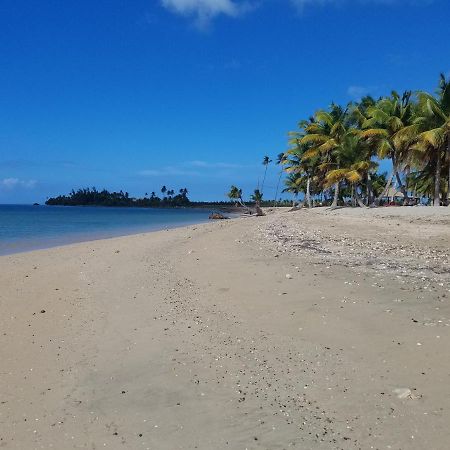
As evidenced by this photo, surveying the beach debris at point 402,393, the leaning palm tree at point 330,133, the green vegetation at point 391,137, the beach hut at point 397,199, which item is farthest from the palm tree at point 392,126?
the beach debris at point 402,393

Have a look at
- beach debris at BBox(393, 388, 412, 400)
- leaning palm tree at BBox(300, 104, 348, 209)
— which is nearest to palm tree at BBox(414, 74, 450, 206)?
leaning palm tree at BBox(300, 104, 348, 209)

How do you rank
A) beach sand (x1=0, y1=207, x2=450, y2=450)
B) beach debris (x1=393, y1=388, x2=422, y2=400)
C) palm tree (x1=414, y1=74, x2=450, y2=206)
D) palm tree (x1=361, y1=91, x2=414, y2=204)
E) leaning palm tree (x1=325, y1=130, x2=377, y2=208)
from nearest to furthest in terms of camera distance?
1. beach sand (x1=0, y1=207, x2=450, y2=450)
2. beach debris (x1=393, y1=388, x2=422, y2=400)
3. palm tree (x1=414, y1=74, x2=450, y2=206)
4. palm tree (x1=361, y1=91, x2=414, y2=204)
5. leaning palm tree (x1=325, y1=130, x2=377, y2=208)

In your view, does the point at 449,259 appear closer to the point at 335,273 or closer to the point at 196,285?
the point at 335,273

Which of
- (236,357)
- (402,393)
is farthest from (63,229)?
(402,393)

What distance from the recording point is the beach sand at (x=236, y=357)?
4.12 metres

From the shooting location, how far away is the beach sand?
162 inches

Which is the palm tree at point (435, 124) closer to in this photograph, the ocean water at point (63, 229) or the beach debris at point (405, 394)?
the ocean water at point (63, 229)

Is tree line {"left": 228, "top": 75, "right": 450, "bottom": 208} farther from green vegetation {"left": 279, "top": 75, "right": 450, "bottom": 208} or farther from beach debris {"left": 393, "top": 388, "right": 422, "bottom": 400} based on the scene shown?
beach debris {"left": 393, "top": 388, "right": 422, "bottom": 400}

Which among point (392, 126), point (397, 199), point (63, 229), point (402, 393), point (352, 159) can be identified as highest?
point (392, 126)

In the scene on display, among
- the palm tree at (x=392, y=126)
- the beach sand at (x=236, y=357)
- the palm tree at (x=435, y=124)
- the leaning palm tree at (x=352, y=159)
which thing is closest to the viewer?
the beach sand at (x=236, y=357)

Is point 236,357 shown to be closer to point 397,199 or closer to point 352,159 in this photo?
point 352,159

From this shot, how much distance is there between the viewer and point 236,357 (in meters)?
5.72

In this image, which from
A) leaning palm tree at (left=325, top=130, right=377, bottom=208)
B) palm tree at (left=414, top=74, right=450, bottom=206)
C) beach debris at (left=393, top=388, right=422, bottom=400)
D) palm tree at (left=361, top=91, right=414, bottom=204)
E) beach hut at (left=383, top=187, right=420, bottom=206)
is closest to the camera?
beach debris at (left=393, top=388, right=422, bottom=400)

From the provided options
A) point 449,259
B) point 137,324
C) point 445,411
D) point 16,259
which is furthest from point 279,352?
point 16,259
